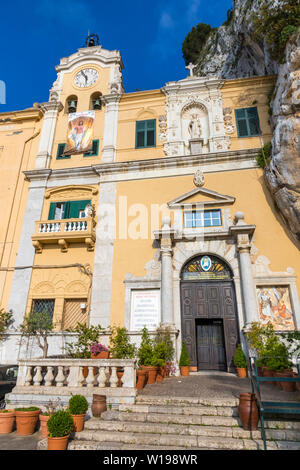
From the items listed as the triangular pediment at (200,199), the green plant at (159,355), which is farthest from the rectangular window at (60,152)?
the green plant at (159,355)

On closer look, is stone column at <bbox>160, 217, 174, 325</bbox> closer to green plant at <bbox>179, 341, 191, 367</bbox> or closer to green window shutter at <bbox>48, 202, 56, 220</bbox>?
green plant at <bbox>179, 341, 191, 367</bbox>

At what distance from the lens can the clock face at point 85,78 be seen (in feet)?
61.0

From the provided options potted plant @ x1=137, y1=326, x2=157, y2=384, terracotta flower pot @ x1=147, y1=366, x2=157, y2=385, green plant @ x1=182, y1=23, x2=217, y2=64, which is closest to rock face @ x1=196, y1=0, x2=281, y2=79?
green plant @ x1=182, y1=23, x2=217, y2=64

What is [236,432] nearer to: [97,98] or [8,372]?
[8,372]

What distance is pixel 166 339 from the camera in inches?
432

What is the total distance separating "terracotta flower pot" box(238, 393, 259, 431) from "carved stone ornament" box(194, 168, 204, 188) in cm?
998

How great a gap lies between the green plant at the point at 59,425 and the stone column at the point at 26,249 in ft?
28.1

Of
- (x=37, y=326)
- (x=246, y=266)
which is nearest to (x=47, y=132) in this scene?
(x=37, y=326)

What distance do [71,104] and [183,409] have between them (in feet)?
58.3

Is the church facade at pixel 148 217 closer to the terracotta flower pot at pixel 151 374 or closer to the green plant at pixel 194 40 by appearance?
the terracotta flower pot at pixel 151 374

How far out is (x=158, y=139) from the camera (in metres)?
15.8

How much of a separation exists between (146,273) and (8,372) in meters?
6.33

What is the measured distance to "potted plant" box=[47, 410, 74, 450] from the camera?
5094 millimetres

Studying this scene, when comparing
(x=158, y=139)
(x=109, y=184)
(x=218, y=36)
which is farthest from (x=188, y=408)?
(x=218, y=36)
